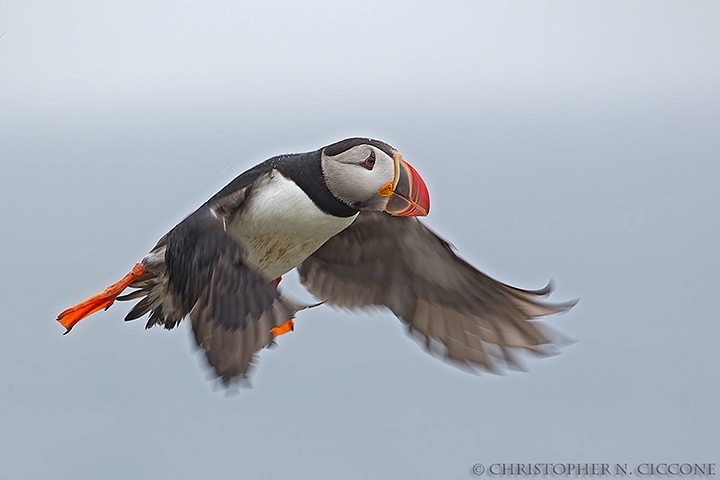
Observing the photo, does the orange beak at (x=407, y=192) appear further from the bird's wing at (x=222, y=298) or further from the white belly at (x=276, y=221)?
the bird's wing at (x=222, y=298)

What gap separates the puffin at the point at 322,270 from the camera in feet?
13.6

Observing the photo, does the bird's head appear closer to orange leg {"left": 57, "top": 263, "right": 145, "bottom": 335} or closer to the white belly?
the white belly

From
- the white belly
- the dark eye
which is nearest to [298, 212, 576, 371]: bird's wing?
the white belly

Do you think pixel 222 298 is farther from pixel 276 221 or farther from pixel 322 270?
pixel 322 270

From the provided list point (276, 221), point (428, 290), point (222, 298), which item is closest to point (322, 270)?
point (428, 290)

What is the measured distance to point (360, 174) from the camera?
15.7ft

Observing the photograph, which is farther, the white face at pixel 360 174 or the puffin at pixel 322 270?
the white face at pixel 360 174

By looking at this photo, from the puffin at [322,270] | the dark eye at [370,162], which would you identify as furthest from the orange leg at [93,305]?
the dark eye at [370,162]

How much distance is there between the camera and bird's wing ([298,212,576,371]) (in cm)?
538

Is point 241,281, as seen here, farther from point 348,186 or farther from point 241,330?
point 348,186

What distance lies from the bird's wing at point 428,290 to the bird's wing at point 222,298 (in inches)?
54.5

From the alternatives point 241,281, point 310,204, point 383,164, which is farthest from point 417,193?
point 241,281

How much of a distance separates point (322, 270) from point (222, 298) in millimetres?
1894

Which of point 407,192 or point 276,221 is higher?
point 407,192
